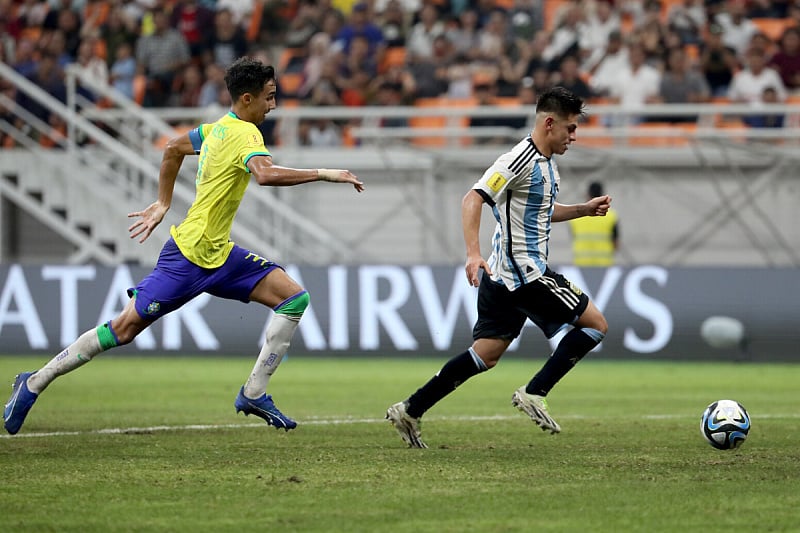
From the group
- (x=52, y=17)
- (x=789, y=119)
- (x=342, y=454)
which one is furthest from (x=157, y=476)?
(x=52, y=17)

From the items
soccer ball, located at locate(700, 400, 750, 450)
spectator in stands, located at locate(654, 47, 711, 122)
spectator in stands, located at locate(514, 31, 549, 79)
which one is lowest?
soccer ball, located at locate(700, 400, 750, 450)

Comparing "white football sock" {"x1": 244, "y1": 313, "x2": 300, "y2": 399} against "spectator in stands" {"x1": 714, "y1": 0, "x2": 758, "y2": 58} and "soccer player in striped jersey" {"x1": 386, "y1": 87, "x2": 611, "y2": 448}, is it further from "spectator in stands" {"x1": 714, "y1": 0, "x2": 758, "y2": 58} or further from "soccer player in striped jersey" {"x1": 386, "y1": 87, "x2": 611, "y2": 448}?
"spectator in stands" {"x1": 714, "y1": 0, "x2": 758, "y2": 58}

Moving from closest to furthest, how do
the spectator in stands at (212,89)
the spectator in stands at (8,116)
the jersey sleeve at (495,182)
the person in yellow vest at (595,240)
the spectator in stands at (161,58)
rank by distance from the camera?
the jersey sleeve at (495,182), the person in yellow vest at (595,240), the spectator in stands at (8,116), the spectator in stands at (212,89), the spectator in stands at (161,58)

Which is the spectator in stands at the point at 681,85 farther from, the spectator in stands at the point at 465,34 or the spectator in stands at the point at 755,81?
the spectator in stands at the point at 465,34

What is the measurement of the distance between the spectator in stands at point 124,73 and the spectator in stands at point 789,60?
10631mm

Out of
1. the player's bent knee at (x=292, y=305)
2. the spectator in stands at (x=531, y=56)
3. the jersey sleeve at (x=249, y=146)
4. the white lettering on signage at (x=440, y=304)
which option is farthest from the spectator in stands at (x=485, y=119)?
the jersey sleeve at (x=249, y=146)

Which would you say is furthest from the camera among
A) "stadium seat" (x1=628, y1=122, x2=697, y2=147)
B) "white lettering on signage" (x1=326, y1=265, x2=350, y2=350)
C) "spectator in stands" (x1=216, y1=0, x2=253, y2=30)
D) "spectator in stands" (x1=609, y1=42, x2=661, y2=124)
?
"spectator in stands" (x1=216, y1=0, x2=253, y2=30)

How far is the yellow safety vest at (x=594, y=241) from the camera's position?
1891cm

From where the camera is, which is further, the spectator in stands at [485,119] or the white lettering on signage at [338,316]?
the spectator in stands at [485,119]

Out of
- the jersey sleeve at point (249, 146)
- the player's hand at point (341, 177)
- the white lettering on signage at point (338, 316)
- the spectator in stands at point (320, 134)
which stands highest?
the jersey sleeve at point (249, 146)

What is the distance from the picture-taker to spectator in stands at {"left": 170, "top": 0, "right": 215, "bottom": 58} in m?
23.3

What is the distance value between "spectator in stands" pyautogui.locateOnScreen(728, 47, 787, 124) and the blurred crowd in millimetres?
20

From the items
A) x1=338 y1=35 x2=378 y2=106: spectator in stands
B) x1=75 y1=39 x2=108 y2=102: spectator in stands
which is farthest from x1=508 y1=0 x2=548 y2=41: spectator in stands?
x1=75 y1=39 x2=108 y2=102: spectator in stands

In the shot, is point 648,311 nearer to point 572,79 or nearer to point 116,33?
point 572,79
